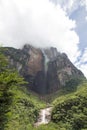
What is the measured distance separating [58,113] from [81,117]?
79.2ft

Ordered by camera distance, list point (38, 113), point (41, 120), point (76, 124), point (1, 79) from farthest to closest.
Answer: point (38, 113)
point (41, 120)
point (76, 124)
point (1, 79)

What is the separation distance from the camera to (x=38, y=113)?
15900 centimetres

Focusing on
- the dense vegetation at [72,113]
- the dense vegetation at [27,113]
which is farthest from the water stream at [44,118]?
the dense vegetation at [72,113]

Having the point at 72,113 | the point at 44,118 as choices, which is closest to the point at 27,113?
the point at 44,118

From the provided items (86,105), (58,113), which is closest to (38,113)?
(58,113)

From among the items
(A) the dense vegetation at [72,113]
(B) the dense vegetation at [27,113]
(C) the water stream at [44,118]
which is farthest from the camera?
(C) the water stream at [44,118]

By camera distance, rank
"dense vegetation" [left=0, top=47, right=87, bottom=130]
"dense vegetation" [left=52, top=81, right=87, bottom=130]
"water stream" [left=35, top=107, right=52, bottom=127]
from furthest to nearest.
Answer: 1. "water stream" [left=35, top=107, right=52, bottom=127]
2. "dense vegetation" [left=52, top=81, right=87, bottom=130]
3. "dense vegetation" [left=0, top=47, right=87, bottom=130]

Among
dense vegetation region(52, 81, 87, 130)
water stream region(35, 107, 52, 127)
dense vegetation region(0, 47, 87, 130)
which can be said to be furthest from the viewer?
water stream region(35, 107, 52, 127)

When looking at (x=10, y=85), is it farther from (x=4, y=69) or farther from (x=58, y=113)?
(x=58, y=113)

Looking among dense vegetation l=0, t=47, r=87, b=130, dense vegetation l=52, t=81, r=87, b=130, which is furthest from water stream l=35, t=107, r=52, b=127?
dense vegetation l=52, t=81, r=87, b=130

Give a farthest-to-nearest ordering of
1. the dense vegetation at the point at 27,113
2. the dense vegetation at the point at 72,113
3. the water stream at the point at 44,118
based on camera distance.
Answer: the water stream at the point at 44,118, the dense vegetation at the point at 72,113, the dense vegetation at the point at 27,113

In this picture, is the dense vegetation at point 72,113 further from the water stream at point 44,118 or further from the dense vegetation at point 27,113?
the water stream at point 44,118

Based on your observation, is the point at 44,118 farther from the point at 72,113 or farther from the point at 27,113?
the point at 72,113

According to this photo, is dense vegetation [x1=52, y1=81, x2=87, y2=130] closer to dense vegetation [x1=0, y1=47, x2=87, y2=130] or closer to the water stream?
dense vegetation [x1=0, y1=47, x2=87, y2=130]
